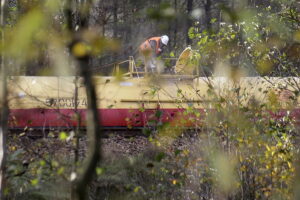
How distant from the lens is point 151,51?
7.07ft

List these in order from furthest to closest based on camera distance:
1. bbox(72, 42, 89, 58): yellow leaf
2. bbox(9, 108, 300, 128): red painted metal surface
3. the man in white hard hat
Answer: bbox(9, 108, 300, 128): red painted metal surface → the man in white hard hat → bbox(72, 42, 89, 58): yellow leaf

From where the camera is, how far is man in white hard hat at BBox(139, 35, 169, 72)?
2.16m

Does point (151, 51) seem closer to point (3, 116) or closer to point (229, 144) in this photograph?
point (3, 116)

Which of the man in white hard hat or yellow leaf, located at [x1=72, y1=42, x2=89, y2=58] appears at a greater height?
the man in white hard hat

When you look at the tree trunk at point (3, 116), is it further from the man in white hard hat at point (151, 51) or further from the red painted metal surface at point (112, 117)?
the man in white hard hat at point (151, 51)

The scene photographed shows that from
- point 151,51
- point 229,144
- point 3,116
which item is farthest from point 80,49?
point 229,144

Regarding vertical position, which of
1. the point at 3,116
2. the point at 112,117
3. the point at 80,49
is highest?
the point at 80,49

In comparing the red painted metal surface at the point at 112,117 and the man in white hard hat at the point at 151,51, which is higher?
the man in white hard hat at the point at 151,51

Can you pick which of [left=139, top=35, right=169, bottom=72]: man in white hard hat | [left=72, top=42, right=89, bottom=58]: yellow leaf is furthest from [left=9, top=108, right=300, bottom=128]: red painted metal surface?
[left=139, top=35, right=169, bottom=72]: man in white hard hat

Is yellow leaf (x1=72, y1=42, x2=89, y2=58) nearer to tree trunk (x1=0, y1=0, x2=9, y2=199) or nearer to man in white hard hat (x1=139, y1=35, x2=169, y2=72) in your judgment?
tree trunk (x1=0, y1=0, x2=9, y2=199)

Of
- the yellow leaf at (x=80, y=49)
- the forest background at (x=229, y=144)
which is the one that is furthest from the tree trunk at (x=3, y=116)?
the forest background at (x=229, y=144)

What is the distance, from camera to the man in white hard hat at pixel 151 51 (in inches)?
85.2

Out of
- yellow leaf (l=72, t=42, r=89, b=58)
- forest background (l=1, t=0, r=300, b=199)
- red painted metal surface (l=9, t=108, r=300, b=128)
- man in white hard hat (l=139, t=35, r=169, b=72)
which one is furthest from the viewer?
forest background (l=1, t=0, r=300, b=199)

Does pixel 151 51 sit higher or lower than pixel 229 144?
higher
